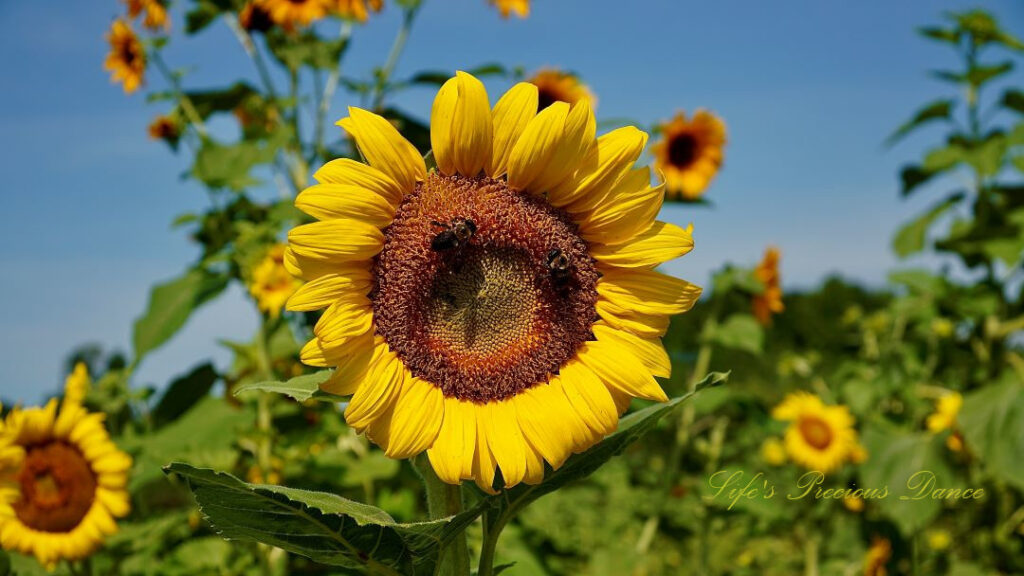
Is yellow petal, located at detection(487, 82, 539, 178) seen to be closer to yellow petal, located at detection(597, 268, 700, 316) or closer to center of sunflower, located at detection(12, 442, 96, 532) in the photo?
yellow petal, located at detection(597, 268, 700, 316)

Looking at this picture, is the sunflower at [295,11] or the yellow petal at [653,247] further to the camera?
the sunflower at [295,11]

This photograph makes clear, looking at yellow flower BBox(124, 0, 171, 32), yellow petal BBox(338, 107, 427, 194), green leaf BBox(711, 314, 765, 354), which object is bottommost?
green leaf BBox(711, 314, 765, 354)

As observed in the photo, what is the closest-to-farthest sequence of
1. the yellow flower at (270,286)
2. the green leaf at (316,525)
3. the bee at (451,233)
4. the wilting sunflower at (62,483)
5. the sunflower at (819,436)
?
the green leaf at (316,525) < the bee at (451,233) < the wilting sunflower at (62,483) < the yellow flower at (270,286) < the sunflower at (819,436)

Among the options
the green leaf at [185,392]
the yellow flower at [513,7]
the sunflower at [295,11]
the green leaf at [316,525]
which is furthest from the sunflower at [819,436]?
the green leaf at [316,525]

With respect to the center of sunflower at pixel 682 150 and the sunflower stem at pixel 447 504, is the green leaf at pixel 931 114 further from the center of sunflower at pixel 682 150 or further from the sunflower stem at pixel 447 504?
the sunflower stem at pixel 447 504

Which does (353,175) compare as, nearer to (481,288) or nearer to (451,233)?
(451,233)

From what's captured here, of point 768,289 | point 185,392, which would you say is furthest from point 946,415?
point 185,392

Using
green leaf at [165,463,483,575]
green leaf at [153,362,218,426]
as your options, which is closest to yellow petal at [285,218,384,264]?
green leaf at [165,463,483,575]
